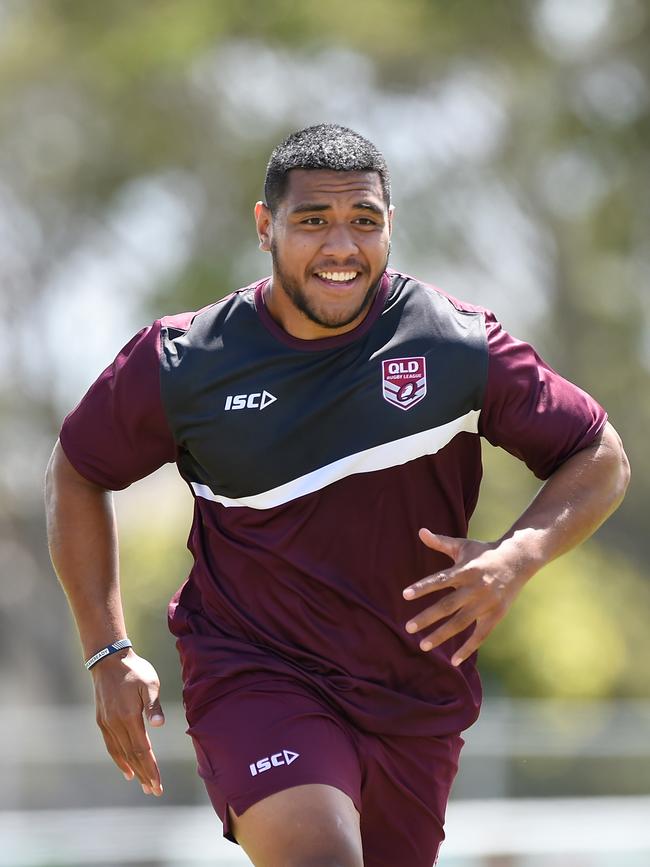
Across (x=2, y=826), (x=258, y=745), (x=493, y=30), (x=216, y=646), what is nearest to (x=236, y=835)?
(x=258, y=745)

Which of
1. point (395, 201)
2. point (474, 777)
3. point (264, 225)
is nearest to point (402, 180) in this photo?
point (395, 201)

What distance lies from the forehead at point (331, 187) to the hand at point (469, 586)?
1.05 metres

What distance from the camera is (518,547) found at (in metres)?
4.21

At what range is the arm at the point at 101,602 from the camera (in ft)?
14.9

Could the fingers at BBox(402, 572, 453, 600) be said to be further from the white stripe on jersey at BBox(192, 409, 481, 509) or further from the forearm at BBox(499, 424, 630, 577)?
the white stripe on jersey at BBox(192, 409, 481, 509)

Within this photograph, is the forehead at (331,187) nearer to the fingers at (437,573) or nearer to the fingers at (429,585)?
the fingers at (437,573)

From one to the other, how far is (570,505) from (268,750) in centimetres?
112

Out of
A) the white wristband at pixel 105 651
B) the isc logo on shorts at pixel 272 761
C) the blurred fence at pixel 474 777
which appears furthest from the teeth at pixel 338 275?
the blurred fence at pixel 474 777

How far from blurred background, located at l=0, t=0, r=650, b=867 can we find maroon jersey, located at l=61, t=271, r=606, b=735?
11112 millimetres

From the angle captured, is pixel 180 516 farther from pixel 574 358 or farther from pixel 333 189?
pixel 333 189

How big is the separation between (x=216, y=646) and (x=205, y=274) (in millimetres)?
17774

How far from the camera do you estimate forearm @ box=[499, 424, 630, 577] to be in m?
4.25

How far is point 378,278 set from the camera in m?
4.57

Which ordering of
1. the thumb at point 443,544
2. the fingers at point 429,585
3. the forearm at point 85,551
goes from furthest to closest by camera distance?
the forearm at point 85,551 → the thumb at point 443,544 → the fingers at point 429,585
